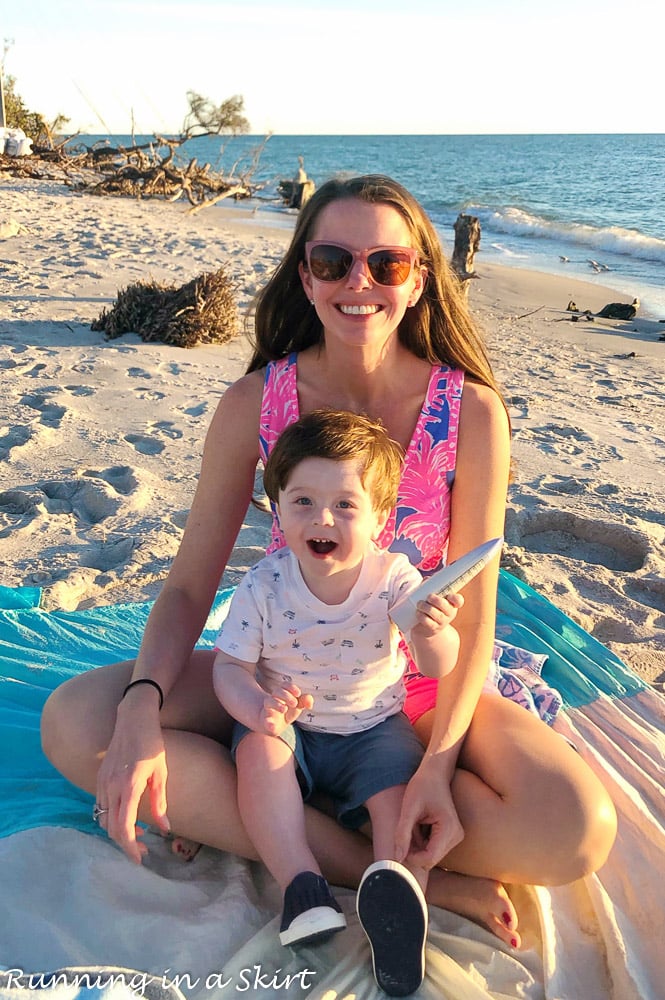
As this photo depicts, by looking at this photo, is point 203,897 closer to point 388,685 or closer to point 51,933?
point 51,933

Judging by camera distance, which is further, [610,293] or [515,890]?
[610,293]

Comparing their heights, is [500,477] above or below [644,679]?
above

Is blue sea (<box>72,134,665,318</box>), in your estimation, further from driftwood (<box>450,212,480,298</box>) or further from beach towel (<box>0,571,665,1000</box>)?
beach towel (<box>0,571,665,1000</box>)

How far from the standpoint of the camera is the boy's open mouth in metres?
2.11

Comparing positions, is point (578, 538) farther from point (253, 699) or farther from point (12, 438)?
point (12, 438)

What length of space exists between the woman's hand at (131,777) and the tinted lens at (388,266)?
48.3 inches

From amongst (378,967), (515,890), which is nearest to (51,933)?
(378,967)

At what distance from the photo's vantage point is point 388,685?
7.16ft

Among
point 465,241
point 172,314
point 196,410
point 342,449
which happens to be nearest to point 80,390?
point 196,410

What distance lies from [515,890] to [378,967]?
50 centimetres

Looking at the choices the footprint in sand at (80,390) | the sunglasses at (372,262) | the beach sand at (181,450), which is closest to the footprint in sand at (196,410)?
the beach sand at (181,450)

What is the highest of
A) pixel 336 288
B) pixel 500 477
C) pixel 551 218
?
pixel 336 288

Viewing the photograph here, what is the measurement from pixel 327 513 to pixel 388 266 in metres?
0.69

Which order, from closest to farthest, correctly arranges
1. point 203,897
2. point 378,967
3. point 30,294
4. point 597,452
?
point 378,967, point 203,897, point 597,452, point 30,294
